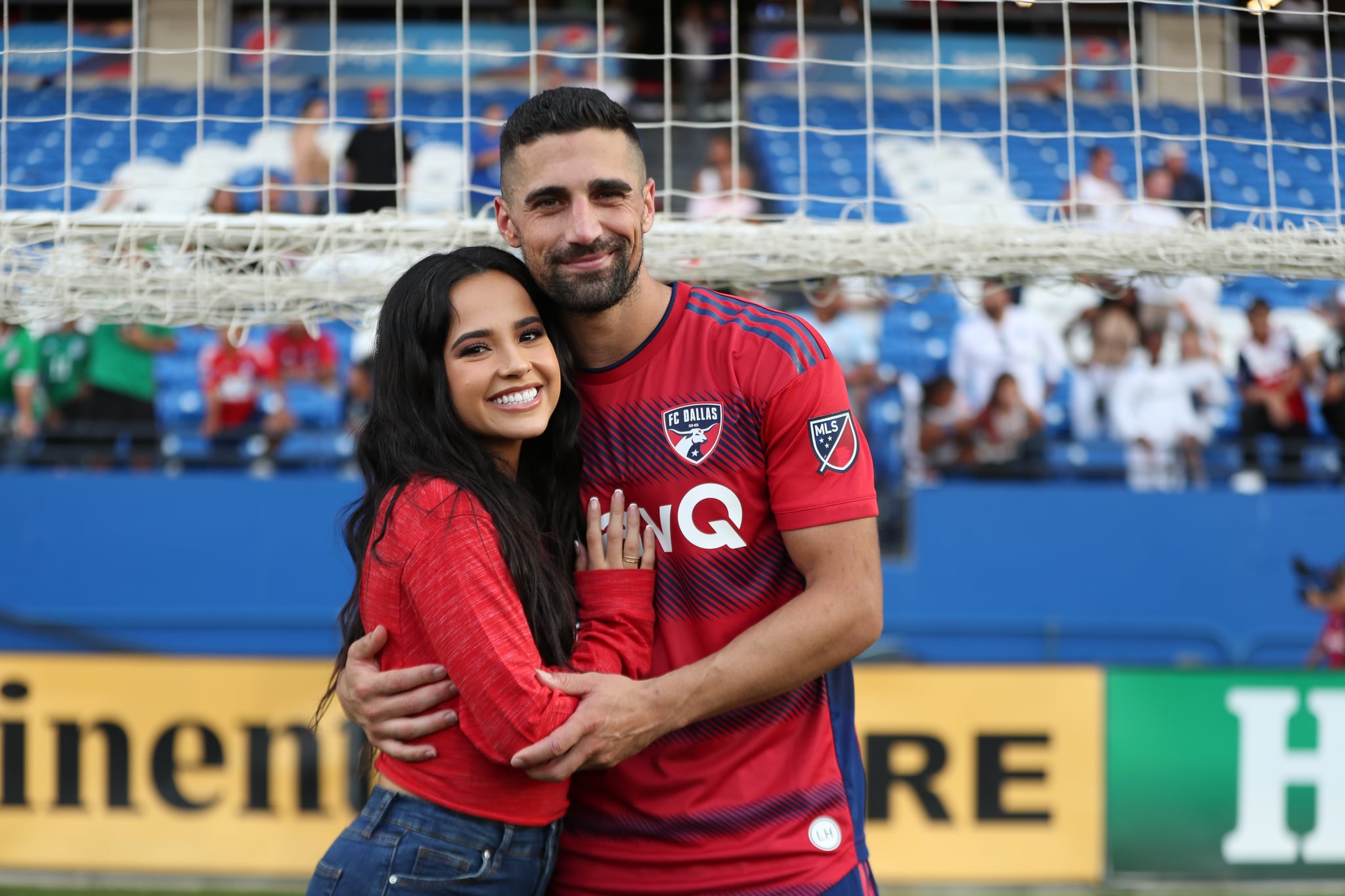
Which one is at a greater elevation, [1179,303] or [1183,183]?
[1183,183]

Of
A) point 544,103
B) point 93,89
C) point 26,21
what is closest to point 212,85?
point 93,89

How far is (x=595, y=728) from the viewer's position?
6.30 feet

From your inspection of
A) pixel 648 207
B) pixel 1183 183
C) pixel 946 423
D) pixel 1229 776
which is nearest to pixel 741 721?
pixel 648 207

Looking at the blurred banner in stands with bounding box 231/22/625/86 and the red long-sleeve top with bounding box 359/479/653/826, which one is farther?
the blurred banner in stands with bounding box 231/22/625/86

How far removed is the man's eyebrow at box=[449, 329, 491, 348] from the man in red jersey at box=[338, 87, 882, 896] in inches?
5.9

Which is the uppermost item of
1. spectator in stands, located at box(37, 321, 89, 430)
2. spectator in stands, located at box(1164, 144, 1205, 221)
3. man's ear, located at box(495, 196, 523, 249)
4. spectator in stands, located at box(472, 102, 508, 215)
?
spectator in stands, located at box(472, 102, 508, 215)

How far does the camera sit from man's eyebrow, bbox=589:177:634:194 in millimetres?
2076

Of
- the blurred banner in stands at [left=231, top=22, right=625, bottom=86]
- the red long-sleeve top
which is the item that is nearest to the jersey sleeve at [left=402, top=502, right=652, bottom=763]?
the red long-sleeve top

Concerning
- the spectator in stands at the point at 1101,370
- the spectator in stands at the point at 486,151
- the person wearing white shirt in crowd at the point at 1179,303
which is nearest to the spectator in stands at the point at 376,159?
the spectator in stands at the point at 486,151

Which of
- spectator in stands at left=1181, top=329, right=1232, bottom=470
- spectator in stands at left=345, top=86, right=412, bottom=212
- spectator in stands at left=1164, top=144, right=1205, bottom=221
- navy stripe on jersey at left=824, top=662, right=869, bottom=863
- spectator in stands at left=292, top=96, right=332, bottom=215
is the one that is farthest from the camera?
spectator in stands at left=1164, top=144, right=1205, bottom=221

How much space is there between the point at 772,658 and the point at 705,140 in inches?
321

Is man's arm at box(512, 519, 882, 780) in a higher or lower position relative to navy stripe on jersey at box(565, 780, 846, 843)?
higher

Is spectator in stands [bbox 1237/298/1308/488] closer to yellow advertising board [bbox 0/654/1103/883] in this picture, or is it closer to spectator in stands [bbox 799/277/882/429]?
spectator in stands [bbox 799/277/882/429]

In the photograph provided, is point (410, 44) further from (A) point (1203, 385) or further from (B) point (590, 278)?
(B) point (590, 278)
